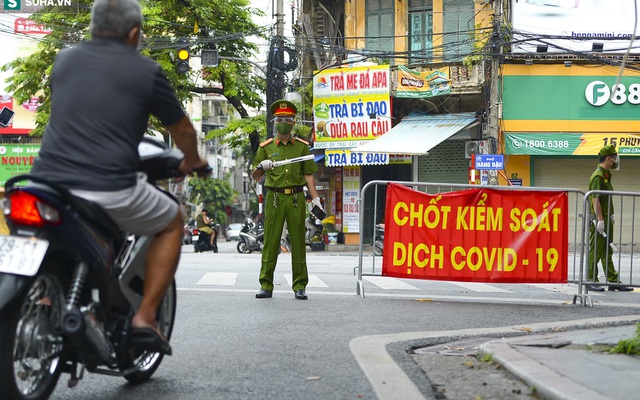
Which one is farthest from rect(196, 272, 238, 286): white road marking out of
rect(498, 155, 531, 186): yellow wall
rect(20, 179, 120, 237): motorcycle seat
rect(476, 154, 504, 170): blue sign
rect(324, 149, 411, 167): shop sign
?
rect(324, 149, 411, 167): shop sign

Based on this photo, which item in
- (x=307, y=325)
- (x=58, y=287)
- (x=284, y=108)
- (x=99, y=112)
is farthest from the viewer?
(x=284, y=108)

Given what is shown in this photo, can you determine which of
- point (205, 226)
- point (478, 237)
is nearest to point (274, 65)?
point (205, 226)

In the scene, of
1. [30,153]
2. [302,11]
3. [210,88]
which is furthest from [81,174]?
[30,153]

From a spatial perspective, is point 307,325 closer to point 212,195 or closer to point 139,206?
point 139,206

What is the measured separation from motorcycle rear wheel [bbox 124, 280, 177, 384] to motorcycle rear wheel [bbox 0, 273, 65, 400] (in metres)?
0.75

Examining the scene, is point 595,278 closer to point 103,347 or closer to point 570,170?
point 103,347

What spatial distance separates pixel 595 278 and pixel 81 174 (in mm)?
8250

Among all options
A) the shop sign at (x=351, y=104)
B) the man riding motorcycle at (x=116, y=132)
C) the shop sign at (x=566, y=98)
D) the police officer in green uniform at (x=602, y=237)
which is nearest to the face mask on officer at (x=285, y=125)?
the police officer in green uniform at (x=602, y=237)

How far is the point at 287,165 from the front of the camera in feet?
32.5

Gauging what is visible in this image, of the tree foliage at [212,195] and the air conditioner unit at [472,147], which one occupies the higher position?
the air conditioner unit at [472,147]

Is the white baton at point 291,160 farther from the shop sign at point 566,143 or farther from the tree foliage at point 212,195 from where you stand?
the tree foliage at point 212,195

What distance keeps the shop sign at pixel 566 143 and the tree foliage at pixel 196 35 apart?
369 inches

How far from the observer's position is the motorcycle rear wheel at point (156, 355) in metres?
4.91

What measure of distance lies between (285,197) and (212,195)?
62819 mm
